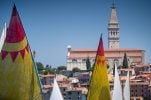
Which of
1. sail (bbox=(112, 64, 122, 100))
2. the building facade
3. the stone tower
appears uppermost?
the stone tower

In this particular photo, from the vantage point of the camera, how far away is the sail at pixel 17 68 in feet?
20.3

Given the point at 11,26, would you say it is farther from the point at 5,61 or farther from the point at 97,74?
the point at 97,74

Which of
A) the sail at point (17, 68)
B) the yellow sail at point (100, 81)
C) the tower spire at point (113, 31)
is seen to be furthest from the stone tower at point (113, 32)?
the sail at point (17, 68)

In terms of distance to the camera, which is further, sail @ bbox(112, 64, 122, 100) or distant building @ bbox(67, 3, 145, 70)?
distant building @ bbox(67, 3, 145, 70)

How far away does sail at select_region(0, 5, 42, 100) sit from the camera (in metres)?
6.18

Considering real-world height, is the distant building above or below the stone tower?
below

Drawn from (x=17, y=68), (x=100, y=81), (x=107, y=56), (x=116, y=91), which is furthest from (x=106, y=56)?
(x=17, y=68)

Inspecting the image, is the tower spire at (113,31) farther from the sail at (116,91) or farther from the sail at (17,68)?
the sail at (17,68)

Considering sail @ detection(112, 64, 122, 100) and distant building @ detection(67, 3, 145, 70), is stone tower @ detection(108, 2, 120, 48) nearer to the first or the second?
distant building @ detection(67, 3, 145, 70)

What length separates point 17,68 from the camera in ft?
20.5

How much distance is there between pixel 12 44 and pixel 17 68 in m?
0.33

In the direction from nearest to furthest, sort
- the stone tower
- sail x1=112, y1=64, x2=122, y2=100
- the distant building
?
sail x1=112, y1=64, x2=122, y2=100
the distant building
the stone tower

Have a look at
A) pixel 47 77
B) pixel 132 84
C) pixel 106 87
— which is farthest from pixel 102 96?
pixel 47 77

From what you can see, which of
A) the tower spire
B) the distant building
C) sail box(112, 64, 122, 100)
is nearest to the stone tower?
the tower spire
